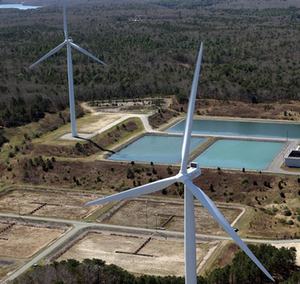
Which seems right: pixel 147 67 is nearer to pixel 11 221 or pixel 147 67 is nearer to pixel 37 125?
pixel 37 125

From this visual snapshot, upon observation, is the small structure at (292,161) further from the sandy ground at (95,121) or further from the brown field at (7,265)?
the brown field at (7,265)

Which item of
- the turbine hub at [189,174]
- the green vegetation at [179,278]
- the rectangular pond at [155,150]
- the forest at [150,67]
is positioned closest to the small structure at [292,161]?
the rectangular pond at [155,150]

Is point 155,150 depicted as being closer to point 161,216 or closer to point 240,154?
point 240,154

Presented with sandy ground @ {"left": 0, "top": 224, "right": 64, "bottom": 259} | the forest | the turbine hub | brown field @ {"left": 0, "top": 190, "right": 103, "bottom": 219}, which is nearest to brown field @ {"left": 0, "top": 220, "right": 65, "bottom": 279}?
sandy ground @ {"left": 0, "top": 224, "right": 64, "bottom": 259}

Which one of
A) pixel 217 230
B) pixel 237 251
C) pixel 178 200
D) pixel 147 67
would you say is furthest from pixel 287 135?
pixel 147 67

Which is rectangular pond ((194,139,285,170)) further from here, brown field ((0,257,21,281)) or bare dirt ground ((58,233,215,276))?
brown field ((0,257,21,281))
